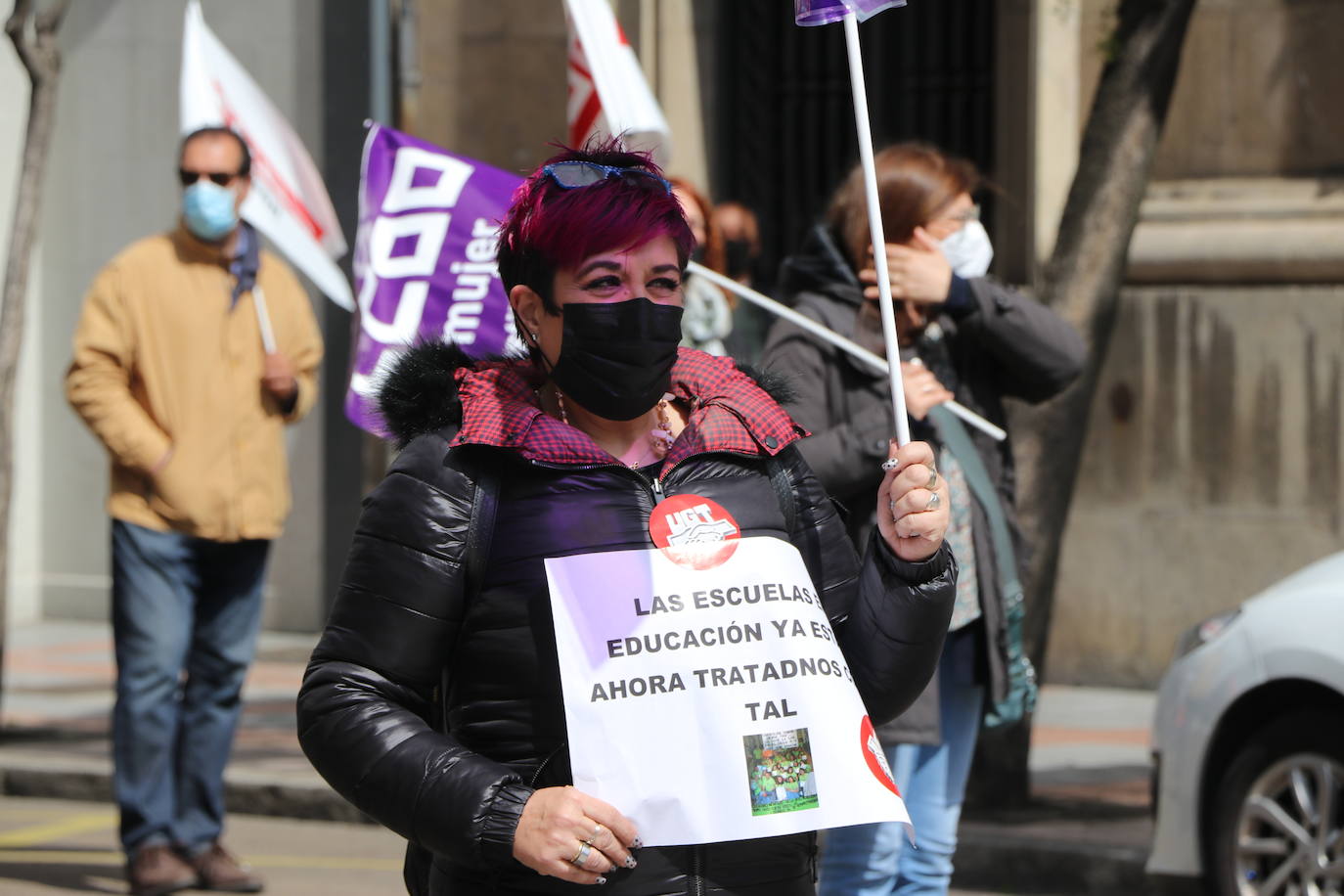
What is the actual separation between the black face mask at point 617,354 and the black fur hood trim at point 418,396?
0.15 metres

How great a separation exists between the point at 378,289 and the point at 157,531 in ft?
3.32

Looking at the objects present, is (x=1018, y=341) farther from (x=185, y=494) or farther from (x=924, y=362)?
(x=185, y=494)

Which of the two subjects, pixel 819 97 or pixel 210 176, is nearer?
pixel 210 176

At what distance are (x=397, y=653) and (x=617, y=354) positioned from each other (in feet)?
1.53

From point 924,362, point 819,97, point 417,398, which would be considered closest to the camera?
point 417,398

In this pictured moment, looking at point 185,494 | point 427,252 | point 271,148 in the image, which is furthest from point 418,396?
point 271,148

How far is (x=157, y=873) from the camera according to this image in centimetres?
619

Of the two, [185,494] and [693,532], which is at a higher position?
[693,532]

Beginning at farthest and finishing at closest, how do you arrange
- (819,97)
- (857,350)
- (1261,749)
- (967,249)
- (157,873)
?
1. (819,97)
2. (157,873)
3. (1261,749)
4. (967,249)
5. (857,350)

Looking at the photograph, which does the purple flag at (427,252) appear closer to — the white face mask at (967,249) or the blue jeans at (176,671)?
the blue jeans at (176,671)

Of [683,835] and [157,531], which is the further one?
[157,531]

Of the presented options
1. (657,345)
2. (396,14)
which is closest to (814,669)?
(657,345)

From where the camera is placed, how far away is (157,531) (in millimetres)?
6246

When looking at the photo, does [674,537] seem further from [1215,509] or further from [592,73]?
[1215,509]
